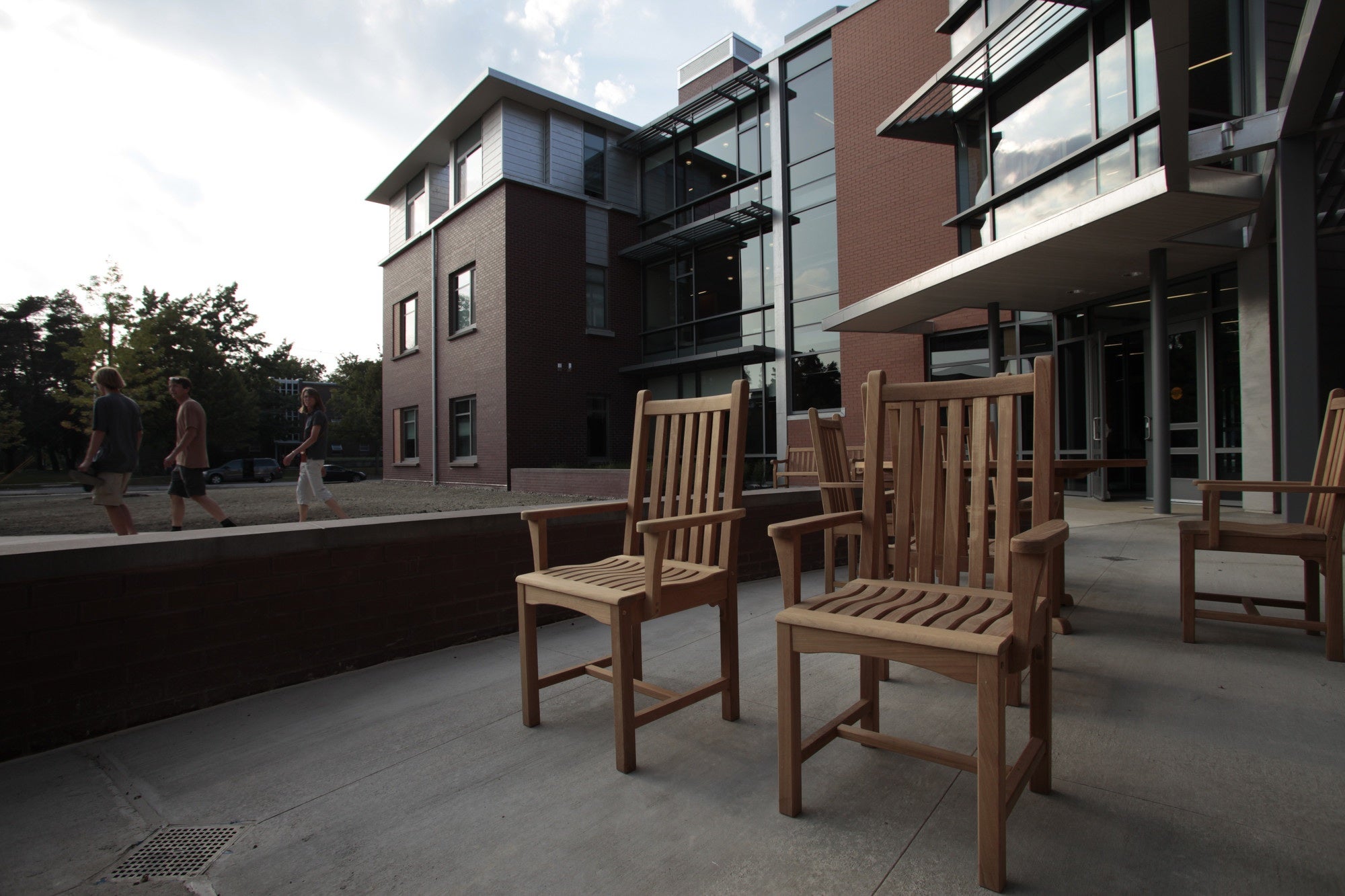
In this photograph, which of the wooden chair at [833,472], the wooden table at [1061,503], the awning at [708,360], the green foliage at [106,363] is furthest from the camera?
the green foliage at [106,363]

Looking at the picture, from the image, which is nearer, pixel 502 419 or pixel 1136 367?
pixel 1136 367

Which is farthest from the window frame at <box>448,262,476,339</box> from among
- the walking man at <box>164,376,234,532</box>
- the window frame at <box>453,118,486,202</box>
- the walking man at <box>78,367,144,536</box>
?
the walking man at <box>78,367,144,536</box>

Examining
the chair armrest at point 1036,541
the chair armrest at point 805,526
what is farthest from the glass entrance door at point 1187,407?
the chair armrest at point 1036,541

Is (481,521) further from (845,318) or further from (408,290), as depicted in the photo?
(408,290)

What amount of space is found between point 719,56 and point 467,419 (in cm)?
1198

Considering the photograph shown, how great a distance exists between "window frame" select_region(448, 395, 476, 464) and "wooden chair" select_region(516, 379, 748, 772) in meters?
13.3

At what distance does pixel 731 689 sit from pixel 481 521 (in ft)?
5.33

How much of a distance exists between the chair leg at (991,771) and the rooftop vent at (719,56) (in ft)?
61.5

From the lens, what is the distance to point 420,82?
13039mm

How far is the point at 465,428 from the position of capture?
51.7 feet

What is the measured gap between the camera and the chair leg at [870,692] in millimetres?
1937

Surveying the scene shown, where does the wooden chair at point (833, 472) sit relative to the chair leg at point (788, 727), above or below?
above

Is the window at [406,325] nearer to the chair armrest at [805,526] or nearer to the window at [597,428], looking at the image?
the window at [597,428]

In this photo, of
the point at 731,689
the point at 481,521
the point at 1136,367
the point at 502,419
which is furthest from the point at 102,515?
the point at 1136,367
